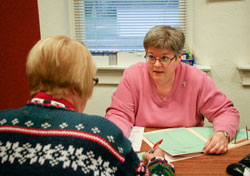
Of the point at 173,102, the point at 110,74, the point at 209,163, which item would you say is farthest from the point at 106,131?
the point at 110,74

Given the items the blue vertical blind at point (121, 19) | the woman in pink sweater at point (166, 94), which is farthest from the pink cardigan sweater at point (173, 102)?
the blue vertical blind at point (121, 19)

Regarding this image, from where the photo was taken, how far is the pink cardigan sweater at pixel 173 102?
61.4 inches

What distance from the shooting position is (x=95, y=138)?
0.67m

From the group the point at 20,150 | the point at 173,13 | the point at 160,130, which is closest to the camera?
the point at 20,150

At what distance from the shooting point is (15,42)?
7.91 ft

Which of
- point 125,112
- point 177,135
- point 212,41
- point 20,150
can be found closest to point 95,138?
point 20,150

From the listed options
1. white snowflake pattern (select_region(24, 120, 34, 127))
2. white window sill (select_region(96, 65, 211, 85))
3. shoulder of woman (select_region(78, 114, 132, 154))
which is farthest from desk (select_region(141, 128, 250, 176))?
white window sill (select_region(96, 65, 211, 85))

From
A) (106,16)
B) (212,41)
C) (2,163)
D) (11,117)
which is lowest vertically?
(2,163)

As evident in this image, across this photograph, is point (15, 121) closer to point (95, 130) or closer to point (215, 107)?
point (95, 130)

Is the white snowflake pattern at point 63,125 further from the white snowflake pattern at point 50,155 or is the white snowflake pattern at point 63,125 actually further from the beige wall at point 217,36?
the beige wall at point 217,36

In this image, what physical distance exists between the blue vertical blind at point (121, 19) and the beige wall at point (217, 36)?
0.14 metres

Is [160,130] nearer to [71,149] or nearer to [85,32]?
[71,149]

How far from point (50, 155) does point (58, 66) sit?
25cm

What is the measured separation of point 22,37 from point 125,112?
1.52 metres
